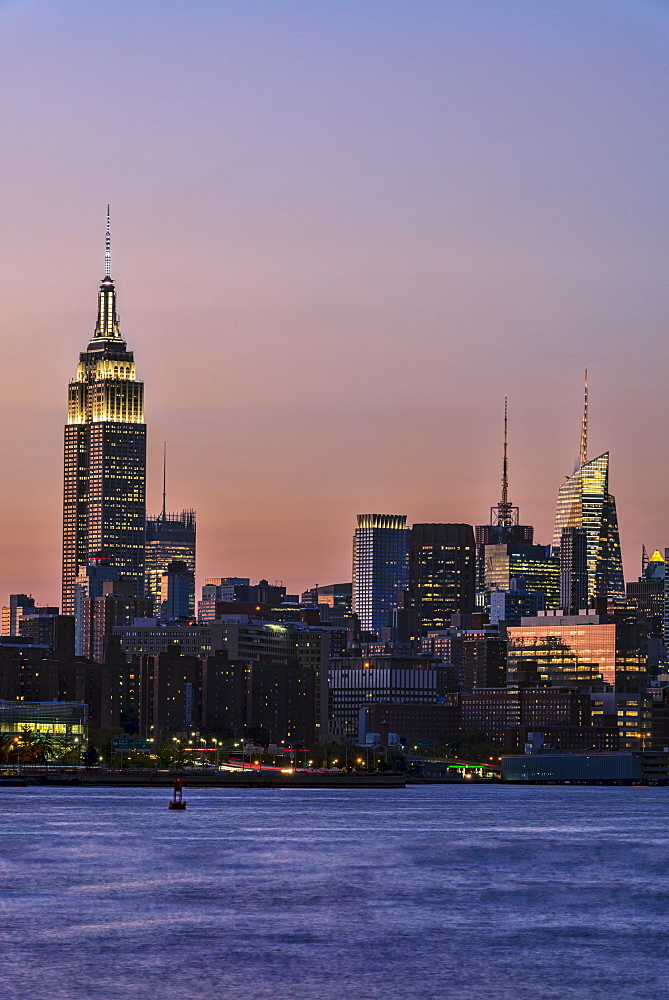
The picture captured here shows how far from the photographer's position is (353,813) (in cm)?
12875

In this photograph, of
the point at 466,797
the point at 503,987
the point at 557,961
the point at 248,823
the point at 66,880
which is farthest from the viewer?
the point at 466,797

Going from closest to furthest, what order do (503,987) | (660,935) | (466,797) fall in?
(503,987) → (660,935) → (466,797)

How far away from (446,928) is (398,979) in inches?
389

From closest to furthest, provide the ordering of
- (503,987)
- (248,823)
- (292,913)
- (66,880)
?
(503,987)
(292,913)
(66,880)
(248,823)

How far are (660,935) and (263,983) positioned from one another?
1447 cm

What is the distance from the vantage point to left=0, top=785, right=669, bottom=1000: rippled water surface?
48.7m

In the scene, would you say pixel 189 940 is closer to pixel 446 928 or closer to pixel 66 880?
pixel 446 928

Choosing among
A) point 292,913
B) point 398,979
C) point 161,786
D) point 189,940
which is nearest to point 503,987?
point 398,979

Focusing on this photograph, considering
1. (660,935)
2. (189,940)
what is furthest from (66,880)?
(660,935)

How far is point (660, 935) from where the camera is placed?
57.7m

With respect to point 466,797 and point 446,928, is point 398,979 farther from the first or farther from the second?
point 466,797

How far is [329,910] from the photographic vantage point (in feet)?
205

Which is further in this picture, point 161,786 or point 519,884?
point 161,786

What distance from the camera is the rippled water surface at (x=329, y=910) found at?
48.7 m
